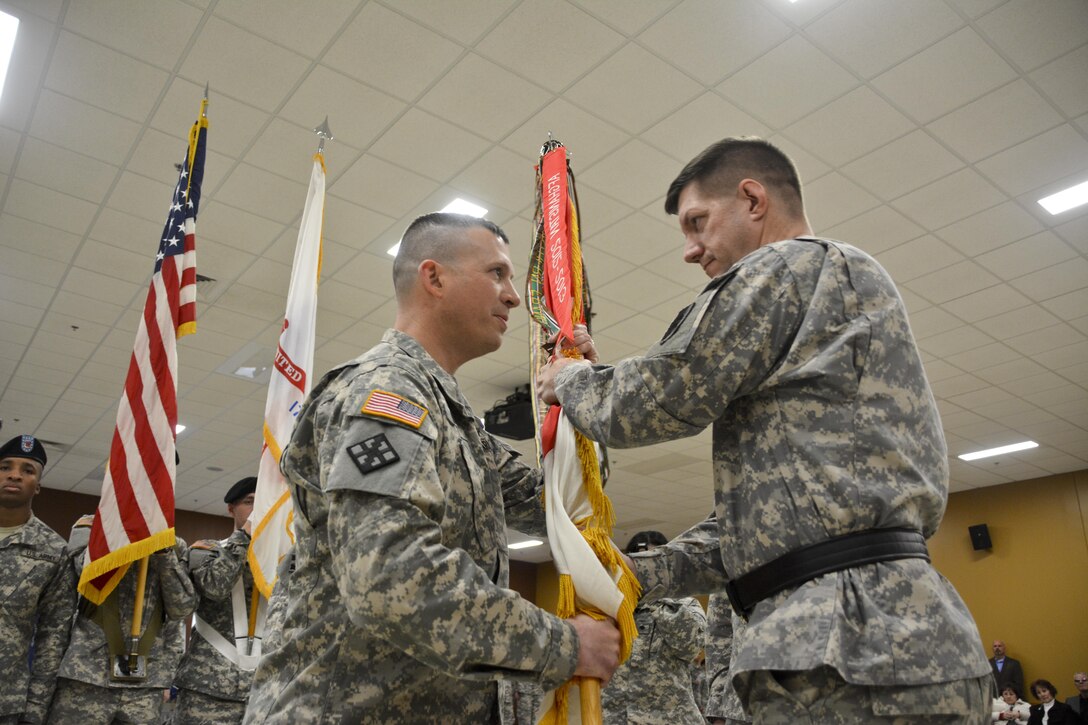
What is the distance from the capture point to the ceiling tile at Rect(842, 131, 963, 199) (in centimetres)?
439

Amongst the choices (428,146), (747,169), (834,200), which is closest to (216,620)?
(428,146)

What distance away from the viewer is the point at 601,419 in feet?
4.58

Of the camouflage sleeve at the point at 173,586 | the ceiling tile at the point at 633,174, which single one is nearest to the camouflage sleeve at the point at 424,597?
the camouflage sleeve at the point at 173,586

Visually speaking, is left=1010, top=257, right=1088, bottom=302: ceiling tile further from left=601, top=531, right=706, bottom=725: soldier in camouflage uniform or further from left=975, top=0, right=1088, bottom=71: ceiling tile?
left=601, top=531, right=706, bottom=725: soldier in camouflage uniform

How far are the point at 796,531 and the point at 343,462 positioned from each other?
0.71 metres

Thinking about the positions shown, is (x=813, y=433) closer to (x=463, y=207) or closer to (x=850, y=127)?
(x=850, y=127)

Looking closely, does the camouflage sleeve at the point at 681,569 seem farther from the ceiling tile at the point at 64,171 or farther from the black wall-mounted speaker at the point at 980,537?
the black wall-mounted speaker at the point at 980,537

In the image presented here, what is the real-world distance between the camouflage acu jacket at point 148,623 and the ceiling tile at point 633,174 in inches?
122

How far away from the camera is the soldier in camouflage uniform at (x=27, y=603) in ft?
9.56

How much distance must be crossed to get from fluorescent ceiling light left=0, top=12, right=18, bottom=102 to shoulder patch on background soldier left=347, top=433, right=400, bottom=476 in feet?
12.3

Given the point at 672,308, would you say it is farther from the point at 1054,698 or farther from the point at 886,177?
the point at 1054,698

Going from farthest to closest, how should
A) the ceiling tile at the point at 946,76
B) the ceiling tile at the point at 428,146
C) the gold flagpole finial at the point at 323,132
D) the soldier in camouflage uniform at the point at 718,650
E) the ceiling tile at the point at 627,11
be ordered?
the ceiling tile at the point at 428,146 → the gold flagpole finial at the point at 323,132 → the ceiling tile at the point at 946,76 → the ceiling tile at the point at 627,11 → the soldier in camouflage uniform at the point at 718,650

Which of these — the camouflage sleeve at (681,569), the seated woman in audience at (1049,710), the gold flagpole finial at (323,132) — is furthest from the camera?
the seated woman in audience at (1049,710)

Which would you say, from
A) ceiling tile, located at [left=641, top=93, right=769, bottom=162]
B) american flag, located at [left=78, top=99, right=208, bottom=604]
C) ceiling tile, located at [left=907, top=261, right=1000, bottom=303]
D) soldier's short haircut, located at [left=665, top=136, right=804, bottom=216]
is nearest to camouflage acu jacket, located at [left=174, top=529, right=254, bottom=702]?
american flag, located at [left=78, top=99, right=208, bottom=604]
